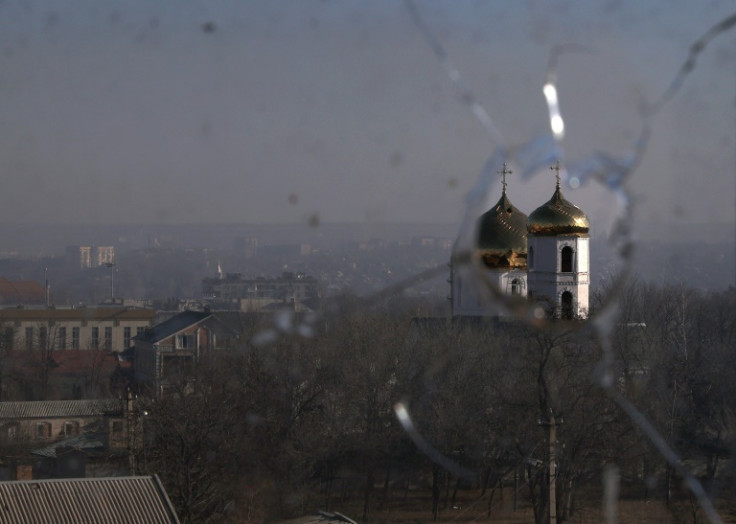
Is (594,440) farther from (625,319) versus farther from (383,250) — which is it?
(383,250)

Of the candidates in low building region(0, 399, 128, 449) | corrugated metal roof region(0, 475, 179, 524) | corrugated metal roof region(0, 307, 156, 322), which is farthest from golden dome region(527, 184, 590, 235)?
corrugated metal roof region(0, 307, 156, 322)

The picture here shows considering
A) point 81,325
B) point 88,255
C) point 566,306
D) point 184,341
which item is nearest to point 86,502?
point 566,306

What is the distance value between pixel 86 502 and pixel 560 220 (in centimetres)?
1000

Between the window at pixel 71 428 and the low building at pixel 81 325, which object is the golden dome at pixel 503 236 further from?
the low building at pixel 81 325

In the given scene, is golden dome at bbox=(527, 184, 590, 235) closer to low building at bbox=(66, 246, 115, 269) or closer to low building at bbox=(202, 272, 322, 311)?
low building at bbox=(202, 272, 322, 311)

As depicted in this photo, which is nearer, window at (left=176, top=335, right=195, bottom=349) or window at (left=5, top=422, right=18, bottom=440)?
window at (left=5, top=422, right=18, bottom=440)

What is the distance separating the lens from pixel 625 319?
2125cm

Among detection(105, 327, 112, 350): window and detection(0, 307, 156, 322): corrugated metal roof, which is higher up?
detection(0, 307, 156, 322): corrugated metal roof

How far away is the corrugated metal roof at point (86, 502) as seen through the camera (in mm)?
11211

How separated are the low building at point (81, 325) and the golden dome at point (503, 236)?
50.9 feet

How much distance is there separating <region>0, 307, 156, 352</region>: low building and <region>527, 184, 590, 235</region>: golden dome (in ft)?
56.3

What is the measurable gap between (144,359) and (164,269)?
65.9ft

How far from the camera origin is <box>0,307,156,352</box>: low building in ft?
115

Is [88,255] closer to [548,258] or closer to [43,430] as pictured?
[43,430]
